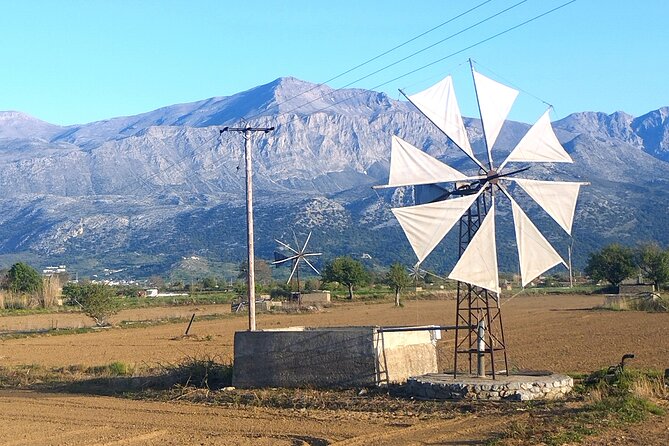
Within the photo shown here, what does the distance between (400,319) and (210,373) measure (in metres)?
34.0

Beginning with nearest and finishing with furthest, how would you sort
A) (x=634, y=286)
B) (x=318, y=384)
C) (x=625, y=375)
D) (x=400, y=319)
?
(x=625, y=375) → (x=318, y=384) → (x=400, y=319) → (x=634, y=286)

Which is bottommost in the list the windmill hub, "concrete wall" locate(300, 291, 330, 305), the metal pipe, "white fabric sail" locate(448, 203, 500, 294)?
"concrete wall" locate(300, 291, 330, 305)

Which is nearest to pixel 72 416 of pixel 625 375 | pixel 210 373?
pixel 210 373

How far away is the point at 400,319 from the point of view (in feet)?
188

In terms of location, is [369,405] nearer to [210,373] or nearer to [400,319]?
[210,373]

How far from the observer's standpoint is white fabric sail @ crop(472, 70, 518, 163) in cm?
2148

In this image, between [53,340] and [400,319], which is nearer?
[53,340]

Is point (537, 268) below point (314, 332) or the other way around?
the other way around

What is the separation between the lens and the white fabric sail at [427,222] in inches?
794

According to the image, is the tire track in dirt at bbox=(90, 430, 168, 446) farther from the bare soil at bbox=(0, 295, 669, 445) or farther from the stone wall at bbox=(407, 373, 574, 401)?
the stone wall at bbox=(407, 373, 574, 401)

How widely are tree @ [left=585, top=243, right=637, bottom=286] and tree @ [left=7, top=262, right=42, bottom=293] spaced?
56866mm

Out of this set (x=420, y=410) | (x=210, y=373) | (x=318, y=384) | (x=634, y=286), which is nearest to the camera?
(x=420, y=410)

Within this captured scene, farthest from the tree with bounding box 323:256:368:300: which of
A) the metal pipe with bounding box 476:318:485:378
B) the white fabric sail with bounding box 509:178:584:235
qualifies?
the metal pipe with bounding box 476:318:485:378

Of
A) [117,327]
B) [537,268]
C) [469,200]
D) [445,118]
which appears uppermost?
[445,118]
